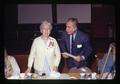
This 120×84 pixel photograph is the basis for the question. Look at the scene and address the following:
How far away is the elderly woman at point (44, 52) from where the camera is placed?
Result: 1101cm

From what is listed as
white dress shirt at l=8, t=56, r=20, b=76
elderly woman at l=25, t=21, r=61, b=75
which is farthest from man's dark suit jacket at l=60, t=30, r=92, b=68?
white dress shirt at l=8, t=56, r=20, b=76

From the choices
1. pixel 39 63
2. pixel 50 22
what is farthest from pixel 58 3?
pixel 39 63

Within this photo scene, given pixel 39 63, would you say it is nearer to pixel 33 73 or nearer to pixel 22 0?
pixel 33 73

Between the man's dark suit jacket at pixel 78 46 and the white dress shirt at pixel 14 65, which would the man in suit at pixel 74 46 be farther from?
the white dress shirt at pixel 14 65

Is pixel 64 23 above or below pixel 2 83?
above

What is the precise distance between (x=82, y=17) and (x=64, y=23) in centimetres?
30

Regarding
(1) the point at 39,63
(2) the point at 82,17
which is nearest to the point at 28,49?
(1) the point at 39,63

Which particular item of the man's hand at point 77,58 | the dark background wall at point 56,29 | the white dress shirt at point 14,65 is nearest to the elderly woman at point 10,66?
the white dress shirt at point 14,65

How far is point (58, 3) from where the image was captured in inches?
431

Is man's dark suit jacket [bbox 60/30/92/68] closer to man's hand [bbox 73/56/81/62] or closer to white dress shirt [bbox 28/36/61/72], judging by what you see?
man's hand [bbox 73/56/81/62]

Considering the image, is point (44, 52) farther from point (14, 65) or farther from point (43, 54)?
point (14, 65)

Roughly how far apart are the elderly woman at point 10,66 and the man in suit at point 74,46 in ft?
2.59

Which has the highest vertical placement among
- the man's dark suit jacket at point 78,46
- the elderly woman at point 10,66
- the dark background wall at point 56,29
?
the dark background wall at point 56,29

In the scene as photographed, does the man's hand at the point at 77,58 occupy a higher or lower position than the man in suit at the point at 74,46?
lower
